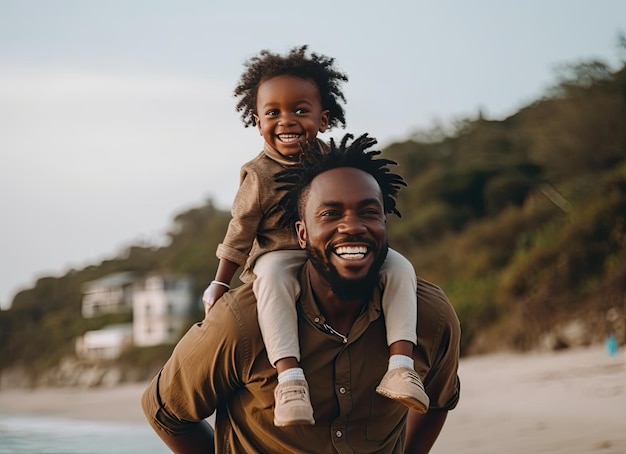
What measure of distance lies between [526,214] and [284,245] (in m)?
21.9

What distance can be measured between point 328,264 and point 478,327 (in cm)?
1785

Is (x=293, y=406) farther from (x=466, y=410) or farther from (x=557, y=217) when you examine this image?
(x=557, y=217)

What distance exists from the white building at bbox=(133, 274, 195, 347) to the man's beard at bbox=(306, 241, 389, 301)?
138ft

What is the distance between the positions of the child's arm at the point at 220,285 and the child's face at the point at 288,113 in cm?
51

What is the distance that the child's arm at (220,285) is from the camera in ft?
14.4

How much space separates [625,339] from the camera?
16.9 meters

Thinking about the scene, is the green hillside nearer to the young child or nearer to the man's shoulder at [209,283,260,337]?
the young child

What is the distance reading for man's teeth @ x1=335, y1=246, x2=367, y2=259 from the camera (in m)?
3.76

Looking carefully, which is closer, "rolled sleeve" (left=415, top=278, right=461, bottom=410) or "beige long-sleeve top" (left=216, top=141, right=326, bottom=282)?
"rolled sleeve" (left=415, top=278, right=461, bottom=410)

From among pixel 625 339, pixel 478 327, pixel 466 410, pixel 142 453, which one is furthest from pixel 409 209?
pixel 142 453

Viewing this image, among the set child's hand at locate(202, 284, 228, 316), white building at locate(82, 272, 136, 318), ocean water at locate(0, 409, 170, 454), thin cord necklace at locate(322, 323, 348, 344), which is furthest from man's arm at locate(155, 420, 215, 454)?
white building at locate(82, 272, 136, 318)

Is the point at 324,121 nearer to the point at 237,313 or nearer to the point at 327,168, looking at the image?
the point at 327,168

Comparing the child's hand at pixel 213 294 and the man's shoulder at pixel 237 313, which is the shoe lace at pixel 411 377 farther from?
the child's hand at pixel 213 294

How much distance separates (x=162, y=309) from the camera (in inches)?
2028
